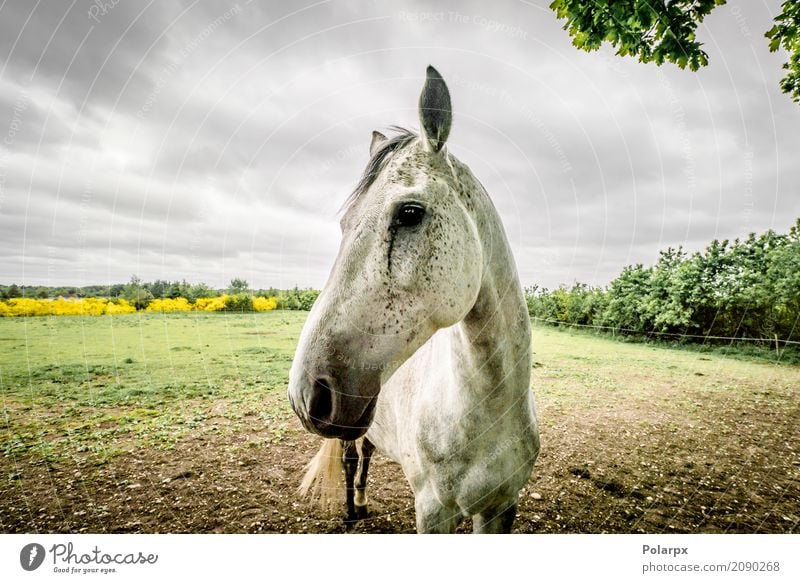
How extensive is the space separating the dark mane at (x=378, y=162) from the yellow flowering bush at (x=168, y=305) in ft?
11.3

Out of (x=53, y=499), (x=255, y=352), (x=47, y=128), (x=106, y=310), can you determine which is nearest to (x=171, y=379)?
(x=255, y=352)

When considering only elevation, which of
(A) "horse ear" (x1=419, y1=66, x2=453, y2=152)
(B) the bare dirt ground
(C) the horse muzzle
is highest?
(A) "horse ear" (x1=419, y1=66, x2=453, y2=152)

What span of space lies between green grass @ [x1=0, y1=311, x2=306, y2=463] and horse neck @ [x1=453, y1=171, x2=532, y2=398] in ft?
12.4

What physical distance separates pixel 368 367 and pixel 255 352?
8.36 meters

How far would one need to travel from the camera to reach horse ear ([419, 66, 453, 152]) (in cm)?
110

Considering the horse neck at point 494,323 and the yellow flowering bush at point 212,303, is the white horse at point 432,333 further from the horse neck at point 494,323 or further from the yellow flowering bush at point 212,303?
the yellow flowering bush at point 212,303

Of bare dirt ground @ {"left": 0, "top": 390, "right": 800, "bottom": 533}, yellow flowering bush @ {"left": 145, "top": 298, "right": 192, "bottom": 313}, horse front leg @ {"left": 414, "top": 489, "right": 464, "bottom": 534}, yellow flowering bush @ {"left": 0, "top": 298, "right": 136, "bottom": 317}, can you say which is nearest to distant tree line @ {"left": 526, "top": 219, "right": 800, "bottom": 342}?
bare dirt ground @ {"left": 0, "top": 390, "right": 800, "bottom": 533}

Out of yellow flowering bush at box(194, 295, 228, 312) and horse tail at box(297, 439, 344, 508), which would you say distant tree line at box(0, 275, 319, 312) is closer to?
yellow flowering bush at box(194, 295, 228, 312)

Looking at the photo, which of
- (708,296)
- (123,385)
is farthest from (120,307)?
(708,296)

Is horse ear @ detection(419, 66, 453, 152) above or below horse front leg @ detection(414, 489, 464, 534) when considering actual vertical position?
above
